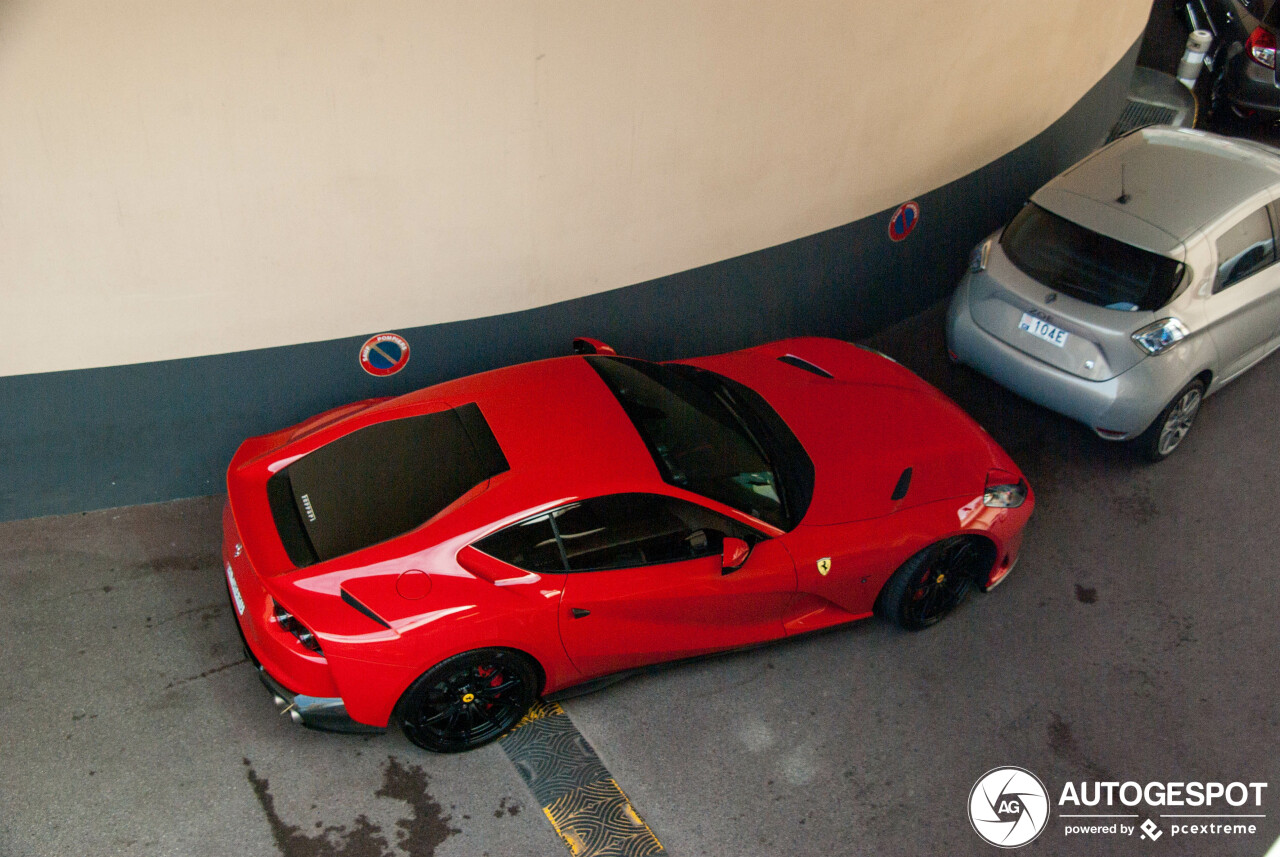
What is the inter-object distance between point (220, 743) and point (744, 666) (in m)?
2.31

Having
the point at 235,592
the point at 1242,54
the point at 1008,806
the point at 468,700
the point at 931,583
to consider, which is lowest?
the point at 1008,806

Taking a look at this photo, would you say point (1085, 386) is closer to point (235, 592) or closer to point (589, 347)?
point (589, 347)

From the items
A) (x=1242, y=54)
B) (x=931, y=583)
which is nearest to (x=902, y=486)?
(x=931, y=583)

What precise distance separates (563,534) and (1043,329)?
325 centimetres

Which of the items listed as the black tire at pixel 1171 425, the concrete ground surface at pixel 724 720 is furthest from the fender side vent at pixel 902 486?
the black tire at pixel 1171 425

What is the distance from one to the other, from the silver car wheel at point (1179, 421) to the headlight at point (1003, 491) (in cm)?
149

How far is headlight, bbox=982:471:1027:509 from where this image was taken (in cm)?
440

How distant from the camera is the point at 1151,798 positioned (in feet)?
12.7

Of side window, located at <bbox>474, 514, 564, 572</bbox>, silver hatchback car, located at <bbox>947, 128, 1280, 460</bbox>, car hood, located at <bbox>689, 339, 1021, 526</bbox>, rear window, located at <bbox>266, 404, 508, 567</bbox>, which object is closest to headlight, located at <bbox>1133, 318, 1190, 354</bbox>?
silver hatchback car, located at <bbox>947, 128, 1280, 460</bbox>

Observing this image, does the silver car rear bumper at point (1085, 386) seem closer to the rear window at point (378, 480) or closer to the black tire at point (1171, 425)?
the black tire at point (1171, 425)

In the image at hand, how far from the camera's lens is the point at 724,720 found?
162 inches

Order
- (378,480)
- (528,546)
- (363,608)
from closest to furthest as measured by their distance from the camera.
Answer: (363,608), (528,546), (378,480)

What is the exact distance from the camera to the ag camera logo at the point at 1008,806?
3.73 m

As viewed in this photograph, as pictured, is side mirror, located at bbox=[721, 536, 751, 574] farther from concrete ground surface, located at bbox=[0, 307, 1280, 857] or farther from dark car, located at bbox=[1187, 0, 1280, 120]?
dark car, located at bbox=[1187, 0, 1280, 120]
